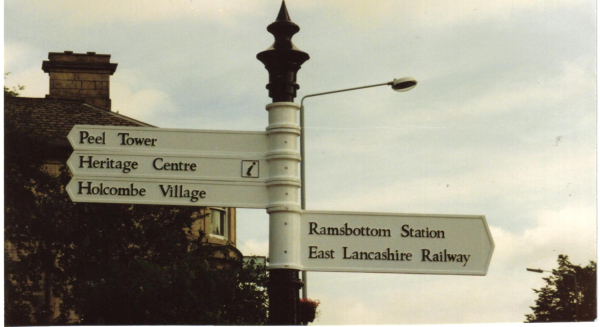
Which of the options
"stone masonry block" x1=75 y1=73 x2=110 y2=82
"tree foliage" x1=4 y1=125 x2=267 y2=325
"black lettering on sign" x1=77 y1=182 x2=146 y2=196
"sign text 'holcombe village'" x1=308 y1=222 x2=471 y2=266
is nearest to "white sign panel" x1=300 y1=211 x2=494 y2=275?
"sign text 'holcombe village'" x1=308 y1=222 x2=471 y2=266

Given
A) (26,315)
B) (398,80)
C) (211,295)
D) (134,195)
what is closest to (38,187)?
(26,315)

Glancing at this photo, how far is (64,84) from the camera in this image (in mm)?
28422

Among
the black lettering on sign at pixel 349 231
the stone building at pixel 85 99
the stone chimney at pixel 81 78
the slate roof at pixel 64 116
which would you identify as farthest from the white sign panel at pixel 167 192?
the stone chimney at pixel 81 78

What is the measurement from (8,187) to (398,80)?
809 cm

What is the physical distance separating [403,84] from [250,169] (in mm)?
8717

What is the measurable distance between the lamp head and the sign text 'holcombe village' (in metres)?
8.32

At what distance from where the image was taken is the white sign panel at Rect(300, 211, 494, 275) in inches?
188

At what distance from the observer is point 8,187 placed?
16.7 metres

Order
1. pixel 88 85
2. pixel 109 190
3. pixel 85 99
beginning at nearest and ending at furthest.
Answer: pixel 109 190 → pixel 85 99 → pixel 88 85

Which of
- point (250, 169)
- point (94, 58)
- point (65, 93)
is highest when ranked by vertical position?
point (94, 58)

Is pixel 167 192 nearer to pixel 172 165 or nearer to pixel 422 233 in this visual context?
pixel 172 165

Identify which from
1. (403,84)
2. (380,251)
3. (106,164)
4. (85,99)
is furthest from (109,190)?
(85,99)

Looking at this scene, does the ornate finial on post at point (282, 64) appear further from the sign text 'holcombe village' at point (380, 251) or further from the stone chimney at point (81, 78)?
the stone chimney at point (81, 78)

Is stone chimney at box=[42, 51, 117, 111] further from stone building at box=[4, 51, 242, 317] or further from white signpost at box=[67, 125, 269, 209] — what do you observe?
white signpost at box=[67, 125, 269, 209]
